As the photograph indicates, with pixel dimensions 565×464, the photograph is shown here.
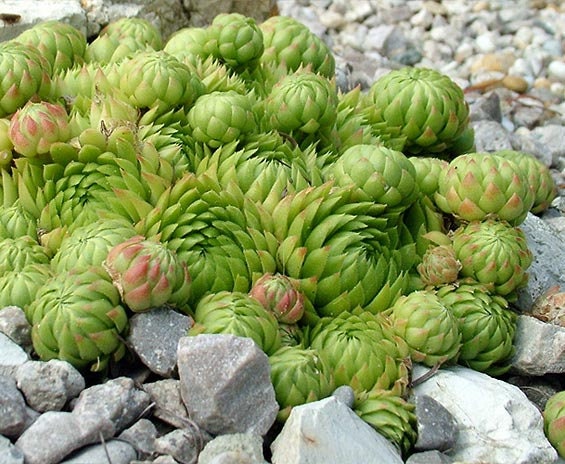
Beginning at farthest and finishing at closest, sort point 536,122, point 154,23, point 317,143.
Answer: point 536,122 < point 154,23 < point 317,143

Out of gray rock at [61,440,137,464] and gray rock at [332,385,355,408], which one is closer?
gray rock at [61,440,137,464]

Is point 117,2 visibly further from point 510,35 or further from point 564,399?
point 510,35

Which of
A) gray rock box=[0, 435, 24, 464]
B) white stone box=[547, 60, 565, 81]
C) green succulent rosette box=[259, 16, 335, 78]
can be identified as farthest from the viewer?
white stone box=[547, 60, 565, 81]

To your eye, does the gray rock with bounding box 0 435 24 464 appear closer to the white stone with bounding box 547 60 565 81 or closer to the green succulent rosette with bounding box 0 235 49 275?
the green succulent rosette with bounding box 0 235 49 275

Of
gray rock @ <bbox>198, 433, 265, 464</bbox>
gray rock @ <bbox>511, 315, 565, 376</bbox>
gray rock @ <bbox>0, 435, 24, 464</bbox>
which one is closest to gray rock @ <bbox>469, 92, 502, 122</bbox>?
gray rock @ <bbox>511, 315, 565, 376</bbox>

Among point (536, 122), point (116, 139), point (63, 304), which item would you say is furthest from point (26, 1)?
point (536, 122)

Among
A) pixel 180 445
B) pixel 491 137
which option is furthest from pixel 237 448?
pixel 491 137
